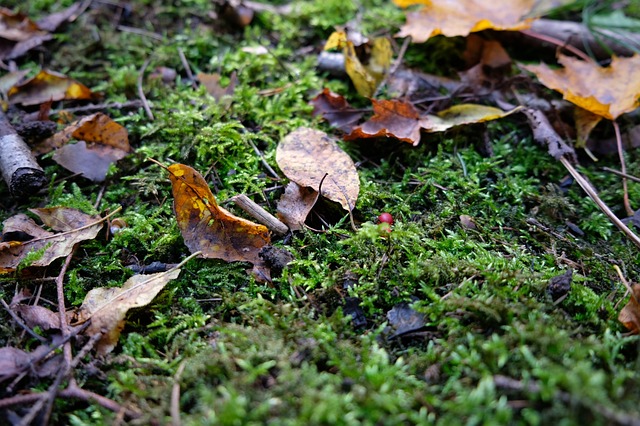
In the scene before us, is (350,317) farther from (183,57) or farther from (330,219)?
(183,57)

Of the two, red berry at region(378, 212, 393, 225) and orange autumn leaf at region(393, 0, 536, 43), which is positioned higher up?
orange autumn leaf at region(393, 0, 536, 43)

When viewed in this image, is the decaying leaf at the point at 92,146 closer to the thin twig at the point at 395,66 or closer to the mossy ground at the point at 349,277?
the mossy ground at the point at 349,277

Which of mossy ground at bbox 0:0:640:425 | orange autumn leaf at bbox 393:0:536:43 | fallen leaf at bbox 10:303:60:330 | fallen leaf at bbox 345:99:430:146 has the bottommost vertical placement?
fallen leaf at bbox 10:303:60:330

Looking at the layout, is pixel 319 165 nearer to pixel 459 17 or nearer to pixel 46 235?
Result: pixel 46 235

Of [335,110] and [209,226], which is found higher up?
[335,110]

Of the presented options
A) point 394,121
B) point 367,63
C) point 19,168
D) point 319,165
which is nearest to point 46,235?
point 19,168

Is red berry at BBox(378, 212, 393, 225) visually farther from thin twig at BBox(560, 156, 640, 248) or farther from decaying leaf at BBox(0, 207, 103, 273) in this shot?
decaying leaf at BBox(0, 207, 103, 273)

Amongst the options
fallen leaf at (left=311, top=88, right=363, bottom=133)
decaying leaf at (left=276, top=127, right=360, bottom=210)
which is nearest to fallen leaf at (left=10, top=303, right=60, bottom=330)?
decaying leaf at (left=276, top=127, right=360, bottom=210)
